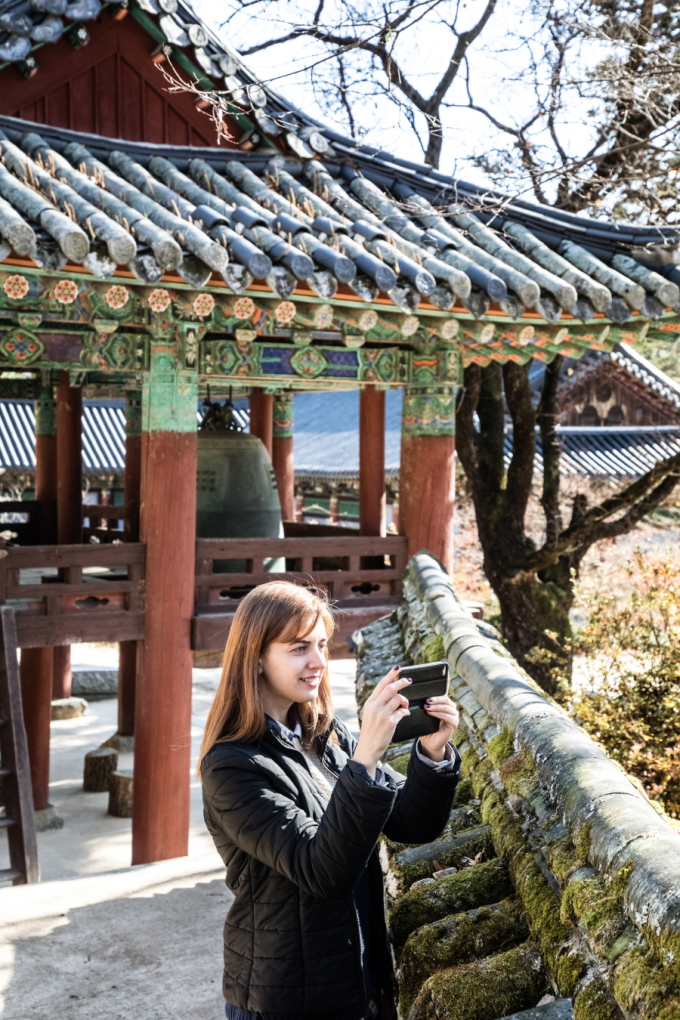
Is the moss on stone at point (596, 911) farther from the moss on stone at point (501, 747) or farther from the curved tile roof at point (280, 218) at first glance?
the curved tile roof at point (280, 218)

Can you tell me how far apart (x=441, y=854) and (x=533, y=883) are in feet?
1.85

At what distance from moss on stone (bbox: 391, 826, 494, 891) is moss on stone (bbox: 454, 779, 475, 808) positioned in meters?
0.15

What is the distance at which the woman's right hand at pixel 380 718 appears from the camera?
6.22 ft

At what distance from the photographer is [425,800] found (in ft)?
7.33

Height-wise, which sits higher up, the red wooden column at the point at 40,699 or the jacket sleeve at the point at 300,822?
the jacket sleeve at the point at 300,822

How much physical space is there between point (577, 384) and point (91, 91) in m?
14.1

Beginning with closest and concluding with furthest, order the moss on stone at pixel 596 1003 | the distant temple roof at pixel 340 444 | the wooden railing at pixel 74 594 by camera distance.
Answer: the moss on stone at pixel 596 1003 < the wooden railing at pixel 74 594 < the distant temple roof at pixel 340 444

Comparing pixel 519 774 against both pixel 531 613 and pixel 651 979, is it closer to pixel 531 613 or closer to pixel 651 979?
pixel 651 979

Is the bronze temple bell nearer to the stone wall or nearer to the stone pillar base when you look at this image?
the stone pillar base

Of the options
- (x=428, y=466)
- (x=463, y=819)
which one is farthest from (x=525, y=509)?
(x=463, y=819)

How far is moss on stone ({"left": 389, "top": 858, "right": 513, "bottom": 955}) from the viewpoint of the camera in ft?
7.66

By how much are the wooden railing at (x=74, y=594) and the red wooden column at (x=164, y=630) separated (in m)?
0.11

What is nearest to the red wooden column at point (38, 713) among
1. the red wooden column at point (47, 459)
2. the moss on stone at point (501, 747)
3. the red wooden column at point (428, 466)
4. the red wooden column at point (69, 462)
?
the red wooden column at point (69, 462)

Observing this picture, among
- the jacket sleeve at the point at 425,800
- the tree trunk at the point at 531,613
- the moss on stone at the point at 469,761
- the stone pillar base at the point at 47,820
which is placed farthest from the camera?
the tree trunk at the point at 531,613
